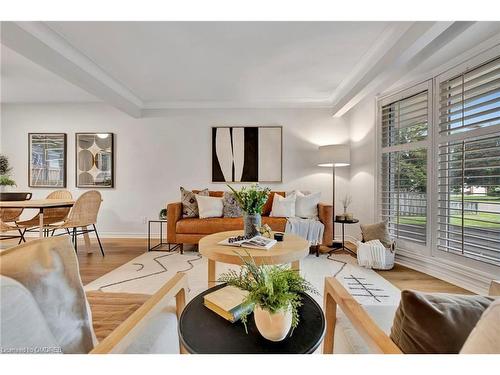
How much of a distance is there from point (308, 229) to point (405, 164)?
1.48 meters

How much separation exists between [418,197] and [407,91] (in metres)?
1.32

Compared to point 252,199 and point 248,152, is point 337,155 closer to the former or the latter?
point 248,152

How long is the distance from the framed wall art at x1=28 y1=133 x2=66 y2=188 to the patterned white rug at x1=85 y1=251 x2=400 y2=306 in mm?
2548

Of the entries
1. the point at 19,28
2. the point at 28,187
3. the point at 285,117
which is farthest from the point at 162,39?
the point at 28,187

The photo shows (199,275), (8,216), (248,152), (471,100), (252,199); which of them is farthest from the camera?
(248,152)

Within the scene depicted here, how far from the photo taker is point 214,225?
331 cm

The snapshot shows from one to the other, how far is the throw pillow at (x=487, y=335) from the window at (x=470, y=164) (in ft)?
7.36

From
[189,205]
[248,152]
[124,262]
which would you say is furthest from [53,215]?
[248,152]

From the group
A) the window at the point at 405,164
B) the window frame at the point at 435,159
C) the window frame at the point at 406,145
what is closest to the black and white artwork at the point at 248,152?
the window frame at the point at 406,145

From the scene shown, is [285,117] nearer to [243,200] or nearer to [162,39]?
[162,39]

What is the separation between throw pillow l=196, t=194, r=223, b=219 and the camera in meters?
3.52

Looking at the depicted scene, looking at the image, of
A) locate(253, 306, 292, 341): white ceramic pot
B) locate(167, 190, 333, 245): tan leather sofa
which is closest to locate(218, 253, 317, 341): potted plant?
locate(253, 306, 292, 341): white ceramic pot

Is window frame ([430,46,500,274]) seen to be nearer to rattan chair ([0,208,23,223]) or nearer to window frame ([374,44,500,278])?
window frame ([374,44,500,278])

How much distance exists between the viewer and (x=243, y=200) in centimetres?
204
